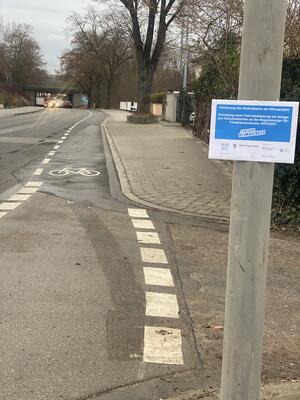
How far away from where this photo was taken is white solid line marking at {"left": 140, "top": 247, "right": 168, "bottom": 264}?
21.3 feet

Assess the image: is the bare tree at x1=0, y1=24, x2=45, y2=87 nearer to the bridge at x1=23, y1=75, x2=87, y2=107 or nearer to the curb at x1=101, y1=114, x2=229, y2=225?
the bridge at x1=23, y1=75, x2=87, y2=107

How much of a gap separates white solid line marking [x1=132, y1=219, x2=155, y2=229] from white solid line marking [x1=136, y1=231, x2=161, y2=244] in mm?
359

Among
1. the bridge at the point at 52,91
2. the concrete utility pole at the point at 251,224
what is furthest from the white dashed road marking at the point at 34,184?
the bridge at the point at 52,91

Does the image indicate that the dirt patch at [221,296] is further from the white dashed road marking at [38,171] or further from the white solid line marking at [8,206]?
the white dashed road marking at [38,171]

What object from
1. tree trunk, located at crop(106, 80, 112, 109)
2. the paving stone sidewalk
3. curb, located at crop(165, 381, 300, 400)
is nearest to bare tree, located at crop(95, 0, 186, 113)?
the paving stone sidewalk

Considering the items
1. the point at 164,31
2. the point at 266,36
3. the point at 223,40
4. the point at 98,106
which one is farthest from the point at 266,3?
the point at 98,106

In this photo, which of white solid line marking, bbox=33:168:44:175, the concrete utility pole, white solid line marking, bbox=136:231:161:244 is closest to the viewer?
the concrete utility pole

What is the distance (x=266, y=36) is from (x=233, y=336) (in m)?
1.36

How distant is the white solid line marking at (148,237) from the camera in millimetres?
7371

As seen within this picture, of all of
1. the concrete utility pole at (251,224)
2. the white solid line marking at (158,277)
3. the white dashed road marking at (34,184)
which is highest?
the concrete utility pole at (251,224)

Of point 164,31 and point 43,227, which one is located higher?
point 164,31

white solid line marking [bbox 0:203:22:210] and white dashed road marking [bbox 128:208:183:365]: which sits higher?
white solid line marking [bbox 0:203:22:210]

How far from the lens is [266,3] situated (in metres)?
2.47

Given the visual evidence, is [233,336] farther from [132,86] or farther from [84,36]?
[132,86]
